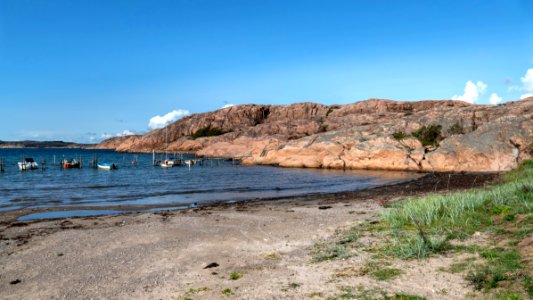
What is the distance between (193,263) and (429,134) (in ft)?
181

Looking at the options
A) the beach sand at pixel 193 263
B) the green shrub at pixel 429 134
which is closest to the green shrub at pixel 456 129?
the green shrub at pixel 429 134

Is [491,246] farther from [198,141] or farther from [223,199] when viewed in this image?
[198,141]

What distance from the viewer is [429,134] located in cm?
5975

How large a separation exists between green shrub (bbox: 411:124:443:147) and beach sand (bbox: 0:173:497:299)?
43840 millimetres

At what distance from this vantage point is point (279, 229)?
1583 cm

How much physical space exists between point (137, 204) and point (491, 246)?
2287cm

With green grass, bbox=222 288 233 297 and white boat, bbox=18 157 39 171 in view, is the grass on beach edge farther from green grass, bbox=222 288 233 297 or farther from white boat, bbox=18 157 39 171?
white boat, bbox=18 157 39 171

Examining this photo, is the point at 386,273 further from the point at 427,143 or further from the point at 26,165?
the point at 26,165

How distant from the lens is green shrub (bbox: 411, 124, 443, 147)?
58675mm

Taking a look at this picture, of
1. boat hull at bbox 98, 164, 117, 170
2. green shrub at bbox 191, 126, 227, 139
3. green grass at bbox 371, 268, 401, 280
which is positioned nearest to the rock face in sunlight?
boat hull at bbox 98, 164, 117, 170

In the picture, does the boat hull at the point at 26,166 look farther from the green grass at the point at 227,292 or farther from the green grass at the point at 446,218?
the green grass at the point at 227,292

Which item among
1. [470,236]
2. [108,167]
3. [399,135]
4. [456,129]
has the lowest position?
[470,236]

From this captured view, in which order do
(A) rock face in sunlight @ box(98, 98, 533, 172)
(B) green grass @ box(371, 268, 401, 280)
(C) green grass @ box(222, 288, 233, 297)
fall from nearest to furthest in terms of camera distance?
(C) green grass @ box(222, 288, 233, 297)
(B) green grass @ box(371, 268, 401, 280)
(A) rock face in sunlight @ box(98, 98, 533, 172)

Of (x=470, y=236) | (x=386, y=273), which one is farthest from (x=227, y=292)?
(x=470, y=236)
